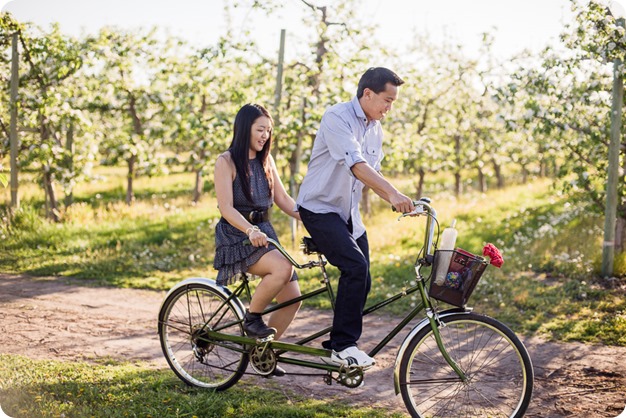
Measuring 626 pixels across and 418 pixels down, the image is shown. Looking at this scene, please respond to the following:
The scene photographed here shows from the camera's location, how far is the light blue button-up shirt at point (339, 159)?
3611 mm

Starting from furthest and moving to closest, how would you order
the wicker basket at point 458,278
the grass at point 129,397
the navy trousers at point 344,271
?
1. the grass at point 129,397
2. the navy trousers at point 344,271
3. the wicker basket at point 458,278

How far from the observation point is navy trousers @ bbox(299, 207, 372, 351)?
141 inches

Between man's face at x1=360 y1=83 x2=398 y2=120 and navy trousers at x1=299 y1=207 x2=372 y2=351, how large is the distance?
637mm

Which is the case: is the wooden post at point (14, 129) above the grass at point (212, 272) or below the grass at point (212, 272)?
above

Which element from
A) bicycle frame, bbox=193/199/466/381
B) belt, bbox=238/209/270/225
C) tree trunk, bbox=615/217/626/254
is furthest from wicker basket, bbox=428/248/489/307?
tree trunk, bbox=615/217/626/254

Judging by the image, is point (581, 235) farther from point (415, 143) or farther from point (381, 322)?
point (381, 322)

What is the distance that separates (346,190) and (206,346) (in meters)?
1.45

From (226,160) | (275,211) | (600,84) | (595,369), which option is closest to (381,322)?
(595,369)

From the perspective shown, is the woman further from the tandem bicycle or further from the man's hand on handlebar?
the man's hand on handlebar

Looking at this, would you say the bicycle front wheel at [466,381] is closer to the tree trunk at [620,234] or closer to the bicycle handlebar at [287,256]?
the bicycle handlebar at [287,256]

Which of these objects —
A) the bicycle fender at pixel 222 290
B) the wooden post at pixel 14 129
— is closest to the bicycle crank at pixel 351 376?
the bicycle fender at pixel 222 290

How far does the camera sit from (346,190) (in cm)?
376

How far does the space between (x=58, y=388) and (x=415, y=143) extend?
7.50 m

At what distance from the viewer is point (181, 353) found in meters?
4.68
